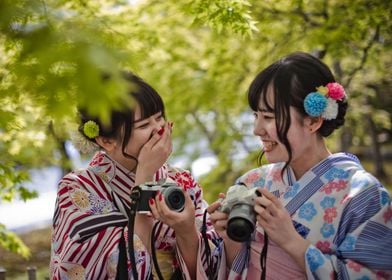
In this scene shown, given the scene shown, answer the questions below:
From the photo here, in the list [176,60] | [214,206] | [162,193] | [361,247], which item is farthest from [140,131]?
[176,60]

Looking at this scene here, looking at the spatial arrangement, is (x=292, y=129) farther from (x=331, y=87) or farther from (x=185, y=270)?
(x=185, y=270)

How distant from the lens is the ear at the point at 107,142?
2.32 meters

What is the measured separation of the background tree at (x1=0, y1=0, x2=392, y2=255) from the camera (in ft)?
3.61

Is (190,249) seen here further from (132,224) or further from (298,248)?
(298,248)

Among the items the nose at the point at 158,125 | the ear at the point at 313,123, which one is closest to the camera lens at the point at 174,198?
the nose at the point at 158,125

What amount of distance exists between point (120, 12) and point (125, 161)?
3.00 meters

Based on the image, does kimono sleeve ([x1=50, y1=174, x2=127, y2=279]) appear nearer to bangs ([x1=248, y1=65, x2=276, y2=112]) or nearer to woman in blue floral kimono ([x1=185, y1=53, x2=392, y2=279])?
woman in blue floral kimono ([x1=185, y1=53, x2=392, y2=279])

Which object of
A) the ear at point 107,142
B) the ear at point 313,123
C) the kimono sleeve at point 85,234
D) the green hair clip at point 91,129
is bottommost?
the kimono sleeve at point 85,234

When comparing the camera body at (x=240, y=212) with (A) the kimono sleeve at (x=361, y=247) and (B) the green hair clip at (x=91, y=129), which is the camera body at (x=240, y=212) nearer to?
(A) the kimono sleeve at (x=361, y=247)

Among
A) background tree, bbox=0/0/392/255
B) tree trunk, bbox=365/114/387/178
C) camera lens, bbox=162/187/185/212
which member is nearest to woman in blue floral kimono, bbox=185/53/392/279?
camera lens, bbox=162/187/185/212

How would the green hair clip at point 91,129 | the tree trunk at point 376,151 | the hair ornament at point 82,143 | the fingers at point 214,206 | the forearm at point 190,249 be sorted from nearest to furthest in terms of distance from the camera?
the fingers at point 214,206, the forearm at point 190,249, the green hair clip at point 91,129, the hair ornament at point 82,143, the tree trunk at point 376,151

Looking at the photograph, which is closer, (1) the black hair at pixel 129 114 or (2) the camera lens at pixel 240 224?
(2) the camera lens at pixel 240 224

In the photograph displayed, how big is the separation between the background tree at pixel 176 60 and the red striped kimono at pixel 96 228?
1.13 ft

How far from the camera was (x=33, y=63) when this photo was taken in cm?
115
